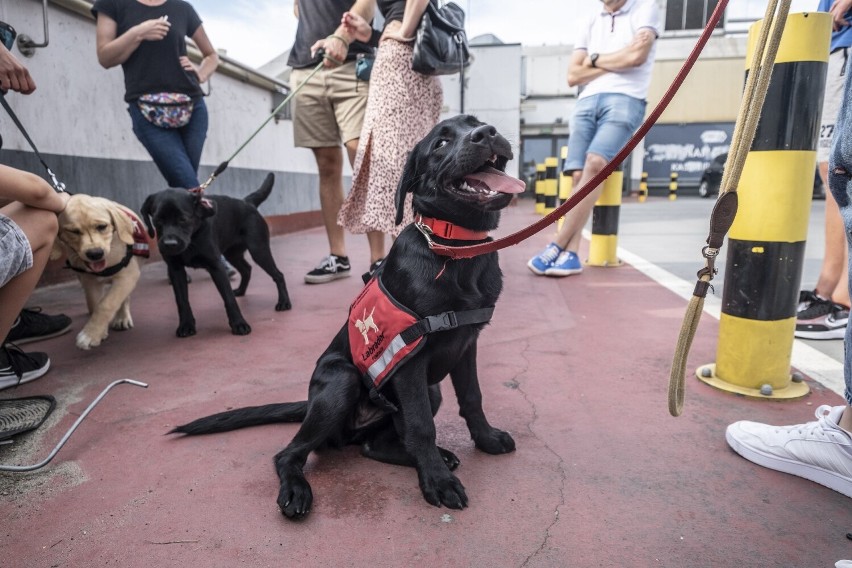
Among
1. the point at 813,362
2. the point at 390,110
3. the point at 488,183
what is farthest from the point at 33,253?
the point at 813,362

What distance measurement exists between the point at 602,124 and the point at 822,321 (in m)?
2.04

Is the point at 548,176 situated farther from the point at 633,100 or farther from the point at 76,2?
the point at 76,2

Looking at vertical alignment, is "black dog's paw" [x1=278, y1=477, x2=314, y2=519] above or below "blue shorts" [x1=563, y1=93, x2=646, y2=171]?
below

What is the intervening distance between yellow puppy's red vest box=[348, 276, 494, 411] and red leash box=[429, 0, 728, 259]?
0.18 m

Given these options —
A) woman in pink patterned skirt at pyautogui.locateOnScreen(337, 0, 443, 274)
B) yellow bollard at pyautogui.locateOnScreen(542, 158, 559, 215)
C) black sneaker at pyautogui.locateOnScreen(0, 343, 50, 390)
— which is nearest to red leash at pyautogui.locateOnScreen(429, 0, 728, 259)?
woman in pink patterned skirt at pyautogui.locateOnScreen(337, 0, 443, 274)

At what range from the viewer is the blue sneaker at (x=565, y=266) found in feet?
14.4

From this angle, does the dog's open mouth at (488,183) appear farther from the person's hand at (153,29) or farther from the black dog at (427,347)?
the person's hand at (153,29)

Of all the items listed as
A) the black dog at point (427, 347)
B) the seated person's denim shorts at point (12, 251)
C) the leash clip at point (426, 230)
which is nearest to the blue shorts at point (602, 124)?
the black dog at point (427, 347)

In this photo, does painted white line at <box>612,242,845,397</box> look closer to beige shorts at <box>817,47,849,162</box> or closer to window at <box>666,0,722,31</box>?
beige shorts at <box>817,47,849,162</box>

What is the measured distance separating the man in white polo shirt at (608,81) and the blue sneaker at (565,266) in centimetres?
22

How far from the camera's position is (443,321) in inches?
57.2

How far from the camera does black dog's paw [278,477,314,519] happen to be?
135 cm

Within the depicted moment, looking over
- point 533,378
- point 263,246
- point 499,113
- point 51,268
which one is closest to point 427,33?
point 263,246

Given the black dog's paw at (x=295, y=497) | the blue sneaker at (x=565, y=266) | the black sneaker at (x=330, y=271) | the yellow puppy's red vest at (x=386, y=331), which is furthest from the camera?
the blue sneaker at (x=565, y=266)
